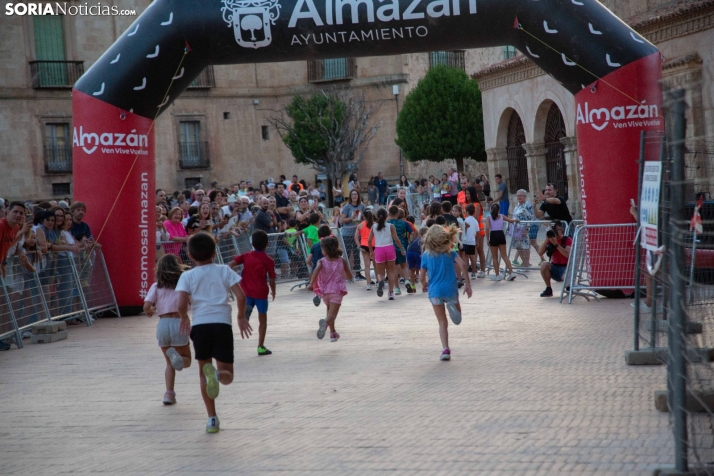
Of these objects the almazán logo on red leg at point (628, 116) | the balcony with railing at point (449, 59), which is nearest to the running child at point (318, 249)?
the almazán logo on red leg at point (628, 116)

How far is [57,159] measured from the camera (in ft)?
132

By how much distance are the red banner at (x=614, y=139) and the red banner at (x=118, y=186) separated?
648 cm

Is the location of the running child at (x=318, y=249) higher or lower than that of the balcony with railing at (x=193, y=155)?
lower

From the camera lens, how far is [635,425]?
19.9ft

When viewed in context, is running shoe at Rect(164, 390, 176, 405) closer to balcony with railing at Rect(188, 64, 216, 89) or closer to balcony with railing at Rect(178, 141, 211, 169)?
balcony with railing at Rect(178, 141, 211, 169)

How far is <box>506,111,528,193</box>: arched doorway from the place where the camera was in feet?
96.1

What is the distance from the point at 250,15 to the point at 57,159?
3004cm

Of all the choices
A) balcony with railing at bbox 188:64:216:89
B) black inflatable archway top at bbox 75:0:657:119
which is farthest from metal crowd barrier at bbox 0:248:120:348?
balcony with railing at bbox 188:64:216:89

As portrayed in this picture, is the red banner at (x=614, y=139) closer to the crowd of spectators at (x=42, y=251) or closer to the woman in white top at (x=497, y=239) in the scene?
the woman in white top at (x=497, y=239)

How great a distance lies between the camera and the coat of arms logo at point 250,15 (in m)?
12.6

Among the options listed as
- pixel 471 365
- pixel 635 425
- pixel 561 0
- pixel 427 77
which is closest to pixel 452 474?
pixel 635 425

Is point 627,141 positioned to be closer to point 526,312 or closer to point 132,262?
point 526,312

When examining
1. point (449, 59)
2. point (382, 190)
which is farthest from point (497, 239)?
point (449, 59)

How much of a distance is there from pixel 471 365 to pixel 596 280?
490 cm
